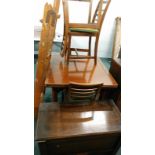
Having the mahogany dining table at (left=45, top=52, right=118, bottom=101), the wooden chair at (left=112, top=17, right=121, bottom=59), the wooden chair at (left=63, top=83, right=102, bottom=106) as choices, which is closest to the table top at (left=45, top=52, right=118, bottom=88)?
the mahogany dining table at (left=45, top=52, right=118, bottom=101)

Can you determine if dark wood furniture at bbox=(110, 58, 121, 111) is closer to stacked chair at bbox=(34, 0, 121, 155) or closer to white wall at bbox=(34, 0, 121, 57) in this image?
stacked chair at bbox=(34, 0, 121, 155)

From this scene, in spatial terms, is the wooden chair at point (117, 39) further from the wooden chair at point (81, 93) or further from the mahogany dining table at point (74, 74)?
the wooden chair at point (81, 93)

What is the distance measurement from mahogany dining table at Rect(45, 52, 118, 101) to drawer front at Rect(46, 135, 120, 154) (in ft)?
1.59

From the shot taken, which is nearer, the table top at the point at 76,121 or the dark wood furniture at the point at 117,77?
the table top at the point at 76,121

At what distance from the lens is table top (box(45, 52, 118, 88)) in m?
1.46

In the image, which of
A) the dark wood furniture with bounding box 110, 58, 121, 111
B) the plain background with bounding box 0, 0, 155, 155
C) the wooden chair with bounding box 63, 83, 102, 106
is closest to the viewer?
the plain background with bounding box 0, 0, 155, 155

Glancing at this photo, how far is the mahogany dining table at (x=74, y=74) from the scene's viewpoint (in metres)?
1.45

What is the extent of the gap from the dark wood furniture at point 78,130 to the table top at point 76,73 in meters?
0.23

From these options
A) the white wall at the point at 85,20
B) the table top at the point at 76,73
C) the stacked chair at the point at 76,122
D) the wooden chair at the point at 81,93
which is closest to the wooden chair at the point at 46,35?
the stacked chair at the point at 76,122
